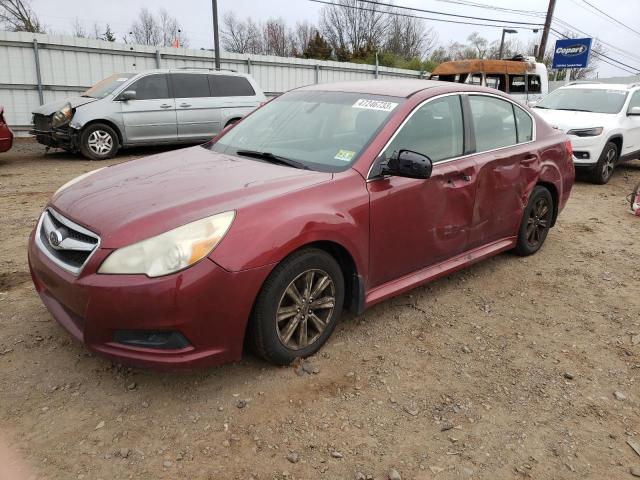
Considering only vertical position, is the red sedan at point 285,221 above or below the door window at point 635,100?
below

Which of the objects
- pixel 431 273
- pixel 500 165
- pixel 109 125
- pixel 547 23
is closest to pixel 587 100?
pixel 500 165

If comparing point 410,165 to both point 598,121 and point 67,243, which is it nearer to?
point 67,243

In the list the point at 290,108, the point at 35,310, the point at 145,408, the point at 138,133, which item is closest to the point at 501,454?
the point at 145,408

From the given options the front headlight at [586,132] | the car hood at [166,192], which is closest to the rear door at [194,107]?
the front headlight at [586,132]

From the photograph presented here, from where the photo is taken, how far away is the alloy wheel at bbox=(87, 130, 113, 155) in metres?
9.87

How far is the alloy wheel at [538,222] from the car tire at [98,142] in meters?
8.18

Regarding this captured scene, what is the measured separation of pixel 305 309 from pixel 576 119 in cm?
779

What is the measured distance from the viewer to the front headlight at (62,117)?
958 centimetres

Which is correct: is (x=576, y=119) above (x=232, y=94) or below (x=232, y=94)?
below

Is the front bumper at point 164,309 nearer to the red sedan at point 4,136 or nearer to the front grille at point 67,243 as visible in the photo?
the front grille at point 67,243

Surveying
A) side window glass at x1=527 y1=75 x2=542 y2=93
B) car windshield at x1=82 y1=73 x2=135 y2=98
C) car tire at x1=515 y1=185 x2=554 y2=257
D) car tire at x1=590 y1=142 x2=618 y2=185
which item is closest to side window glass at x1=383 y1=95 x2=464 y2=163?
car tire at x1=515 y1=185 x2=554 y2=257

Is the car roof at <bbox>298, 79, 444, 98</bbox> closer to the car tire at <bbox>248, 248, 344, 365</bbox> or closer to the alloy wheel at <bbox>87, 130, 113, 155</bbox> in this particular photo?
the car tire at <bbox>248, 248, 344, 365</bbox>

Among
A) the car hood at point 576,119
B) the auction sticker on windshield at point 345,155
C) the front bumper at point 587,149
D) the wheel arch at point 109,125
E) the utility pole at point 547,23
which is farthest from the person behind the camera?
the utility pole at point 547,23

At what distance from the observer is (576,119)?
884 centimetres
